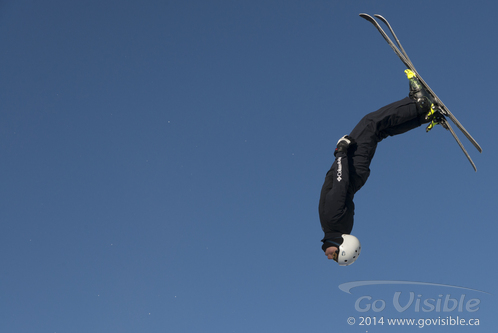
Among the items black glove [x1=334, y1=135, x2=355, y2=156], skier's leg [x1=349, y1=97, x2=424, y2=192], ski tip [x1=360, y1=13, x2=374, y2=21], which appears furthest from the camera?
ski tip [x1=360, y1=13, x2=374, y2=21]

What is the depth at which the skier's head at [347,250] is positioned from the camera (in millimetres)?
9586

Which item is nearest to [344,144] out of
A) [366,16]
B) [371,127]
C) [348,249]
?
[371,127]

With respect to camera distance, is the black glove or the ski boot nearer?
the black glove

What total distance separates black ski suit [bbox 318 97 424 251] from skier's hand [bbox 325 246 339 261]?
8 centimetres

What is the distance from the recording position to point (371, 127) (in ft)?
32.0

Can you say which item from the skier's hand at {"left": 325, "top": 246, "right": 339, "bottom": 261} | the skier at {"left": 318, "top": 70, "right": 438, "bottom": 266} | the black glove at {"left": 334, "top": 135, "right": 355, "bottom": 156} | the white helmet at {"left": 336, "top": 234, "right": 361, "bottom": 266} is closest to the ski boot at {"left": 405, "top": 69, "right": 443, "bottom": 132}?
the skier at {"left": 318, "top": 70, "right": 438, "bottom": 266}

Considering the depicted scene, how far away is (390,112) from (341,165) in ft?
5.52

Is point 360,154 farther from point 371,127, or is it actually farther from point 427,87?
point 427,87

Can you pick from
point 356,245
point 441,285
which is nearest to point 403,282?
point 441,285

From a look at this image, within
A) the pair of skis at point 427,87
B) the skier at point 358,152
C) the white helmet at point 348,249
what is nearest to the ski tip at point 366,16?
the pair of skis at point 427,87

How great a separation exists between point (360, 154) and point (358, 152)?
61 millimetres

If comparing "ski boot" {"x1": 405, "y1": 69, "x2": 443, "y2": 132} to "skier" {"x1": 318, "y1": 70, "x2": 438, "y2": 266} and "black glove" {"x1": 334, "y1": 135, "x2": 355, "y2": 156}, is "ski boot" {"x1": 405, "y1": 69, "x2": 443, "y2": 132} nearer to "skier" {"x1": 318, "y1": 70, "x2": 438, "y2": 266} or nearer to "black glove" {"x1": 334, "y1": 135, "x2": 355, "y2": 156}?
"skier" {"x1": 318, "y1": 70, "x2": 438, "y2": 266}

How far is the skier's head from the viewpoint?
31.4 ft

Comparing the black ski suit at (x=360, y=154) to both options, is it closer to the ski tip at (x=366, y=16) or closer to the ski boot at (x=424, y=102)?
the ski boot at (x=424, y=102)
